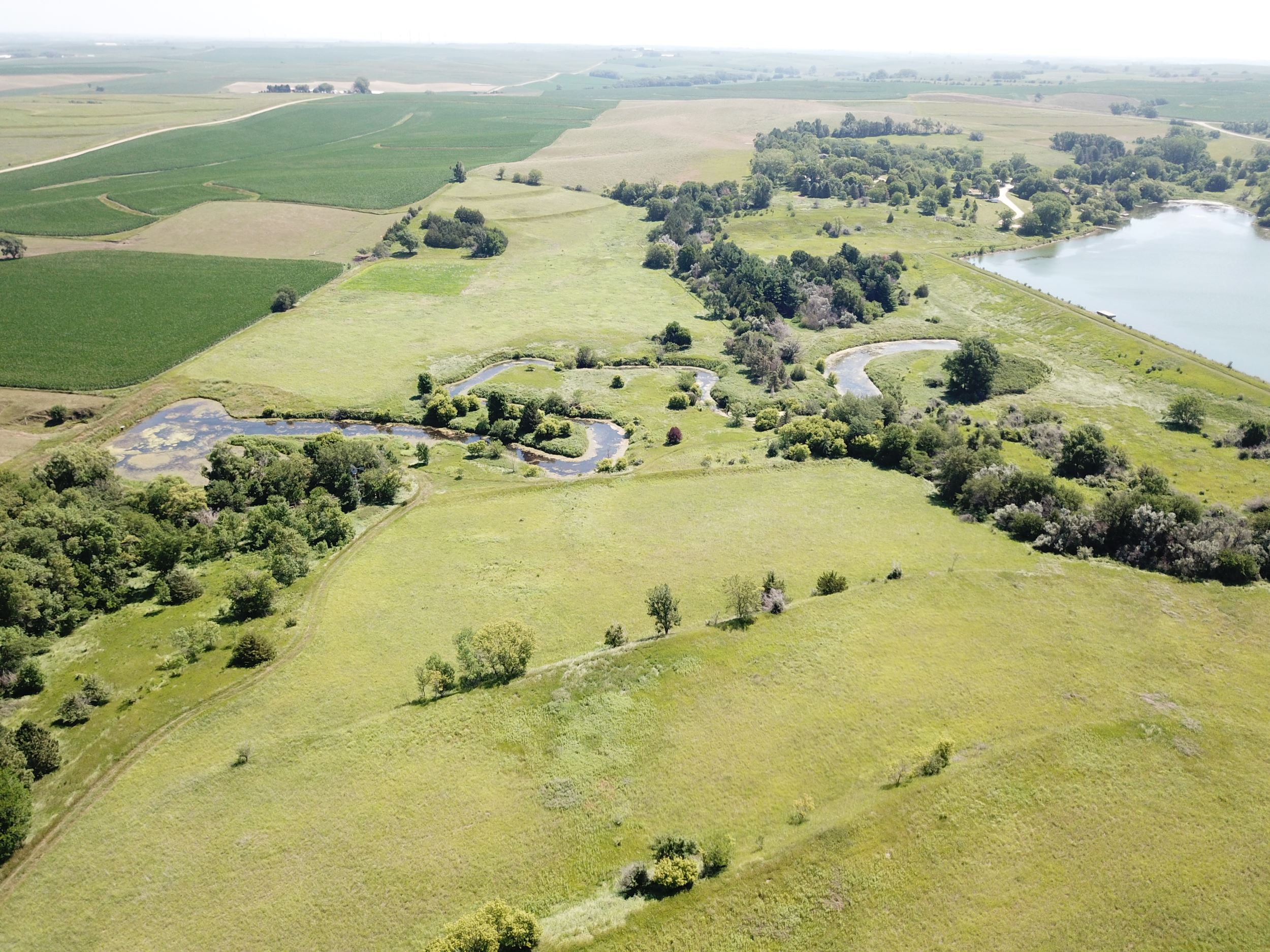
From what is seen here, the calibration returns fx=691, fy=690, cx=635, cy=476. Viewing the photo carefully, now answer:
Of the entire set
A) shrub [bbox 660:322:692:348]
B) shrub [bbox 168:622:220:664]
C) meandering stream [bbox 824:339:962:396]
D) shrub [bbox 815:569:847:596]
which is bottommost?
shrub [bbox 168:622:220:664]

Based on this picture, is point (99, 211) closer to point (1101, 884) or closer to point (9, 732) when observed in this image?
point (9, 732)

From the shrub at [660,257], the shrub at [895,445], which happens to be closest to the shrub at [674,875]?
the shrub at [895,445]

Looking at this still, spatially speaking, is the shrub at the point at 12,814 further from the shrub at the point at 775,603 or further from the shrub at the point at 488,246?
the shrub at the point at 488,246

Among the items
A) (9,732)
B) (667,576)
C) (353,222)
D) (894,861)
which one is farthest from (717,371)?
(353,222)

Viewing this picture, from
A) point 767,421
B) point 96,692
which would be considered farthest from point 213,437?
point 767,421

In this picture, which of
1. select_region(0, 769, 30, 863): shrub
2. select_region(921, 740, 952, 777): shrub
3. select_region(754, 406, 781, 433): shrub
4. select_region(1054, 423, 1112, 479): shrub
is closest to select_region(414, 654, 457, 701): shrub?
select_region(0, 769, 30, 863): shrub

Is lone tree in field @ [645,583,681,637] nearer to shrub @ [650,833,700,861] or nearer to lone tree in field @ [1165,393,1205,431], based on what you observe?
shrub @ [650,833,700,861]
